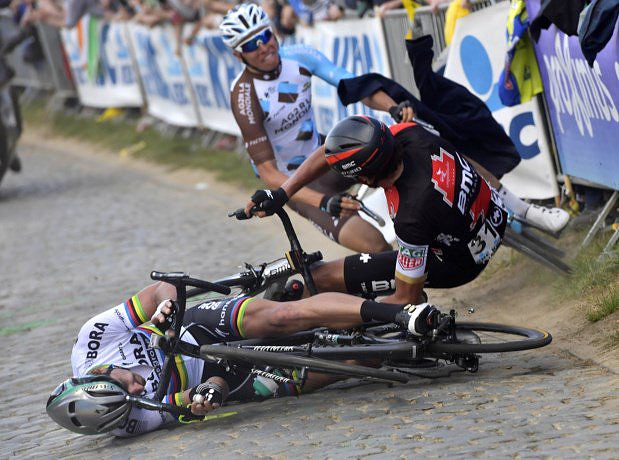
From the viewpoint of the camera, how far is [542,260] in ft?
25.6

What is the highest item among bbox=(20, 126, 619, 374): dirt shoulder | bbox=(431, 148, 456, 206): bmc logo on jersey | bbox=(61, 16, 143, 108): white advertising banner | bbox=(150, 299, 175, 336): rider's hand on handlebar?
bbox=(431, 148, 456, 206): bmc logo on jersey

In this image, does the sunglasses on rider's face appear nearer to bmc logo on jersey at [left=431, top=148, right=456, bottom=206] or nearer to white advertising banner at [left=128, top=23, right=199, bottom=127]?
bmc logo on jersey at [left=431, top=148, right=456, bottom=206]

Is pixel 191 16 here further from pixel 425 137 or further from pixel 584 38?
pixel 425 137

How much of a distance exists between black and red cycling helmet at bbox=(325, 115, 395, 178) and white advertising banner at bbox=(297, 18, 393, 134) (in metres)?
5.74

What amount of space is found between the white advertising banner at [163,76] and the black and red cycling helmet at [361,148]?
13.0m

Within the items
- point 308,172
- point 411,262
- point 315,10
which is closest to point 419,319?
point 411,262

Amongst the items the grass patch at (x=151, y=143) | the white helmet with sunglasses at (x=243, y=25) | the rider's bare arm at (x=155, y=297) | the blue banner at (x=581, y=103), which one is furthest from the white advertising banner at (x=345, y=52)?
the rider's bare arm at (x=155, y=297)

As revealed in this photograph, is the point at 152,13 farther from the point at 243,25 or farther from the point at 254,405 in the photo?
the point at 254,405

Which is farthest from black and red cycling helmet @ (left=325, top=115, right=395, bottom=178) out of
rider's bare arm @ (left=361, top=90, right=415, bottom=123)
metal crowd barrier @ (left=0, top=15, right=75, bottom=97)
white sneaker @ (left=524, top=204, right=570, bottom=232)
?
metal crowd barrier @ (left=0, top=15, right=75, bottom=97)

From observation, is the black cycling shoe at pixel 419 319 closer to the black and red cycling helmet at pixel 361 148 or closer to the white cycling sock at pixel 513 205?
the black and red cycling helmet at pixel 361 148

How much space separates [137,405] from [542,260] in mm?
3122

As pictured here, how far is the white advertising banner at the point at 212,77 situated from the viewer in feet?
55.3

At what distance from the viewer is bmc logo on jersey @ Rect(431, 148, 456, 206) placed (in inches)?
238

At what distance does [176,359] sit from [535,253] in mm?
2697
